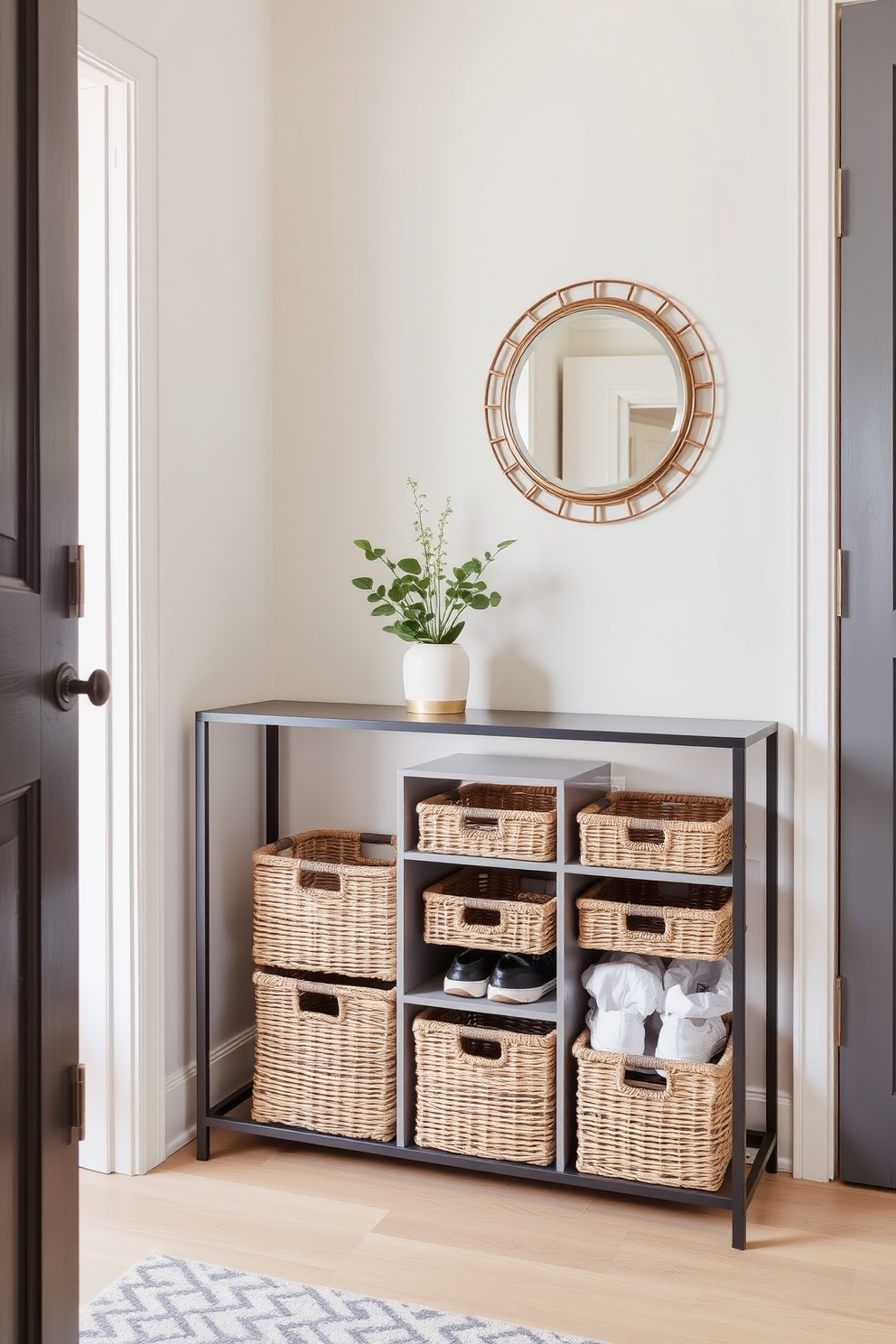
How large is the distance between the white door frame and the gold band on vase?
52 centimetres

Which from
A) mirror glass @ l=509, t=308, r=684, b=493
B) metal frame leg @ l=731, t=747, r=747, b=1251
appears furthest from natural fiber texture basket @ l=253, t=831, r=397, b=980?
mirror glass @ l=509, t=308, r=684, b=493

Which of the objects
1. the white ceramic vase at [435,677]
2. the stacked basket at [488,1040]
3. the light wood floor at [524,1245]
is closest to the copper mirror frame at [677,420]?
the white ceramic vase at [435,677]

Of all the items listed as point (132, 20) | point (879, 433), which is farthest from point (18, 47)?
point (879, 433)

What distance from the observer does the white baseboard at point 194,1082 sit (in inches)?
101

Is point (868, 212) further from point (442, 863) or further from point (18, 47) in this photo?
point (18, 47)

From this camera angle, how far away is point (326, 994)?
260 cm

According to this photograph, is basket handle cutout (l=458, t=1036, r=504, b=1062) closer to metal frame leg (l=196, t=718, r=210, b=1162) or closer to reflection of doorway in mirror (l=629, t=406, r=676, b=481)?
metal frame leg (l=196, t=718, r=210, b=1162)

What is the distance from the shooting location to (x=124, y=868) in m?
2.42

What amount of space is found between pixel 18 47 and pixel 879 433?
1693mm

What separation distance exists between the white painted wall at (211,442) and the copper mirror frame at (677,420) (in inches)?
23.0

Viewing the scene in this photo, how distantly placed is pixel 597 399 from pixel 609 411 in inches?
1.5

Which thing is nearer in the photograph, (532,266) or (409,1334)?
(409,1334)

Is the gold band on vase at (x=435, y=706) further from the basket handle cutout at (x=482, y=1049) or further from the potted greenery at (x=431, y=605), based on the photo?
the basket handle cutout at (x=482, y=1049)

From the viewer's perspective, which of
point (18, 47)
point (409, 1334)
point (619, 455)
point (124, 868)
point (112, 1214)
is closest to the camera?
point (18, 47)
